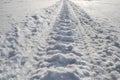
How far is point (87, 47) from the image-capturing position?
4.93 meters

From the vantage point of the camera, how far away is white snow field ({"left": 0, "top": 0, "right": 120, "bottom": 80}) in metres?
4.05

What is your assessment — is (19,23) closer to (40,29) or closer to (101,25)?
(40,29)

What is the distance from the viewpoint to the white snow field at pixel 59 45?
4051 millimetres

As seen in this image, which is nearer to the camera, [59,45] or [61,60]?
[61,60]

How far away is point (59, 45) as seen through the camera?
499 cm

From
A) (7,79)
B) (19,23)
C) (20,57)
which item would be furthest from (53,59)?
(19,23)

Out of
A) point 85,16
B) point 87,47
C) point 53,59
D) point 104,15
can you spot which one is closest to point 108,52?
point 87,47

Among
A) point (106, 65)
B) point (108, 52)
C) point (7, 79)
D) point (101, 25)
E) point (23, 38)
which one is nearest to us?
point (7, 79)

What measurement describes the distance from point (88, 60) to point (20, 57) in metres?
1.30

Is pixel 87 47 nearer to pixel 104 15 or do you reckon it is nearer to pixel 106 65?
pixel 106 65

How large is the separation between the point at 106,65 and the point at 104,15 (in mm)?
3624

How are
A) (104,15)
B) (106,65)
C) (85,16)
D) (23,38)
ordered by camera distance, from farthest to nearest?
(104,15), (85,16), (23,38), (106,65)

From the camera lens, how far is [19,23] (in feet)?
21.2

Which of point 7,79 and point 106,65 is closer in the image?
point 7,79
